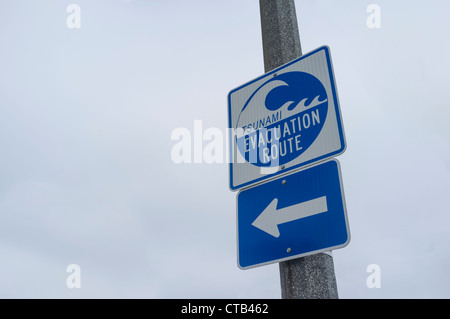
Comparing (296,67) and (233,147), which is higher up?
(296,67)

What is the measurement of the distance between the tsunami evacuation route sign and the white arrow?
0.74 ft

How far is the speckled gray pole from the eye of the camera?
200 cm

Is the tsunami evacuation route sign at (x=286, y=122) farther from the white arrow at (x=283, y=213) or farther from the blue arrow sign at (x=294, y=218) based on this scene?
the white arrow at (x=283, y=213)

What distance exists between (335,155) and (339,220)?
14.7 inches

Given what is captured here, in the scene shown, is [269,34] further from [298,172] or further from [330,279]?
[330,279]

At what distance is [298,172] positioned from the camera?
2.26m

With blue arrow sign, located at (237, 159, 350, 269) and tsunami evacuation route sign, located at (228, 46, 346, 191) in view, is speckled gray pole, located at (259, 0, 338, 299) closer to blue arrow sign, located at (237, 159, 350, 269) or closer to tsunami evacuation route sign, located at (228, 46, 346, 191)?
blue arrow sign, located at (237, 159, 350, 269)

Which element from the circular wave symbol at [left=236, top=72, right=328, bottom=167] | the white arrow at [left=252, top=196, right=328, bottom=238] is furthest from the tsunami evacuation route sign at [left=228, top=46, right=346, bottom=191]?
the white arrow at [left=252, top=196, right=328, bottom=238]

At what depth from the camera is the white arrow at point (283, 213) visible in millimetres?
2086

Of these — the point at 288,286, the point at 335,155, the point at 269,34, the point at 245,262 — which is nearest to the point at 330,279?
the point at 288,286

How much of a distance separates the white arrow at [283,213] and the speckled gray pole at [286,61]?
20 centimetres

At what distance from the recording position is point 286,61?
2818 millimetres

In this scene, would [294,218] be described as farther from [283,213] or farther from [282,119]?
[282,119]

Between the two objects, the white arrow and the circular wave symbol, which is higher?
the circular wave symbol
